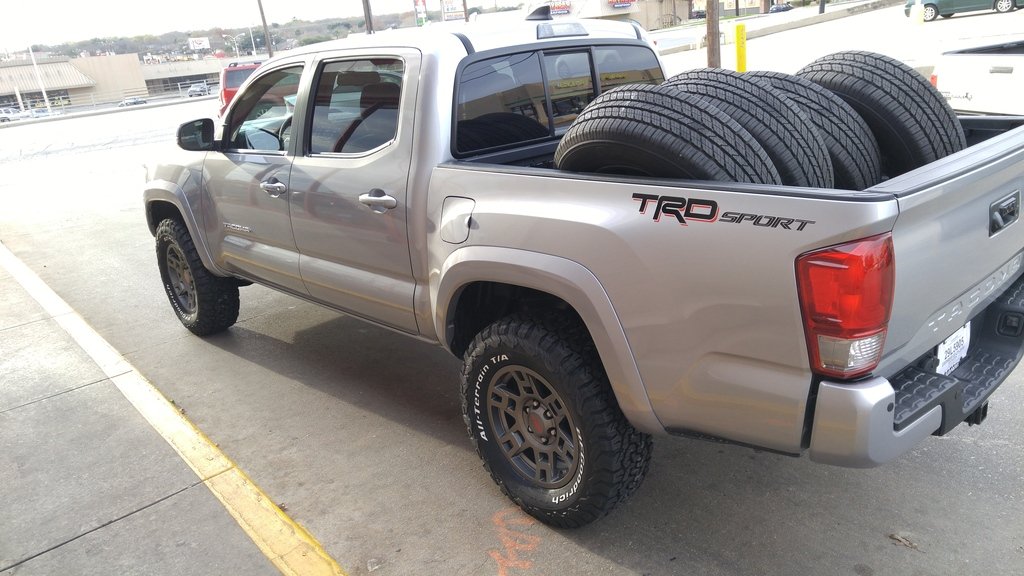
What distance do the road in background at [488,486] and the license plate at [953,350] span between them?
2.15 ft

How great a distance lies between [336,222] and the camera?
368 cm

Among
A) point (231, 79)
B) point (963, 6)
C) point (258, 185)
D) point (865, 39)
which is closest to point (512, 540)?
point (258, 185)

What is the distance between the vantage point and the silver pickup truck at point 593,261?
2.14 metres

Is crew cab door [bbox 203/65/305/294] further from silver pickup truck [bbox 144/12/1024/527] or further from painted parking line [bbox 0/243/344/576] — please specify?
painted parking line [bbox 0/243/344/576]

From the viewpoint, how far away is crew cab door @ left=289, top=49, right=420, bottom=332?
11.1ft

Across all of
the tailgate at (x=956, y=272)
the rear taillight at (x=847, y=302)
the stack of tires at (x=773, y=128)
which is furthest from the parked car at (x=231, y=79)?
the rear taillight at (x=847, y=302)

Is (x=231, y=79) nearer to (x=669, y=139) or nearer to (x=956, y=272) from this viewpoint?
(x=669, y=139)

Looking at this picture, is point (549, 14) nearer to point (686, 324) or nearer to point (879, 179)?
point (879, 179)

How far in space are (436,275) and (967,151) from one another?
77.0 inches

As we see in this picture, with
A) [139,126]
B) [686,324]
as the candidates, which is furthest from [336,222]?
[139,126]

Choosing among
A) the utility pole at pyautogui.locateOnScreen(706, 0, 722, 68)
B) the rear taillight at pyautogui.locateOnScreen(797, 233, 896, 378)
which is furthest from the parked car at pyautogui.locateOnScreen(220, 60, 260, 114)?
the rear taillight at pyautogui.locateOnScreen(797, 233, 896, 378)

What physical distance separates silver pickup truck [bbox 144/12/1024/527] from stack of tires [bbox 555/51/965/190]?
0.12 m

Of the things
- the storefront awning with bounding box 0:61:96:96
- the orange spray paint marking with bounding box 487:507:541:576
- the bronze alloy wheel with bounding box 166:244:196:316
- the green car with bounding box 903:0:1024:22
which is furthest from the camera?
the storefront awning with bounding box 0:61:96:96

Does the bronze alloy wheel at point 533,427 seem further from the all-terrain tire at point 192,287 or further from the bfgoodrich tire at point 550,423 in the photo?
the all-terrain tire at point 192,287
